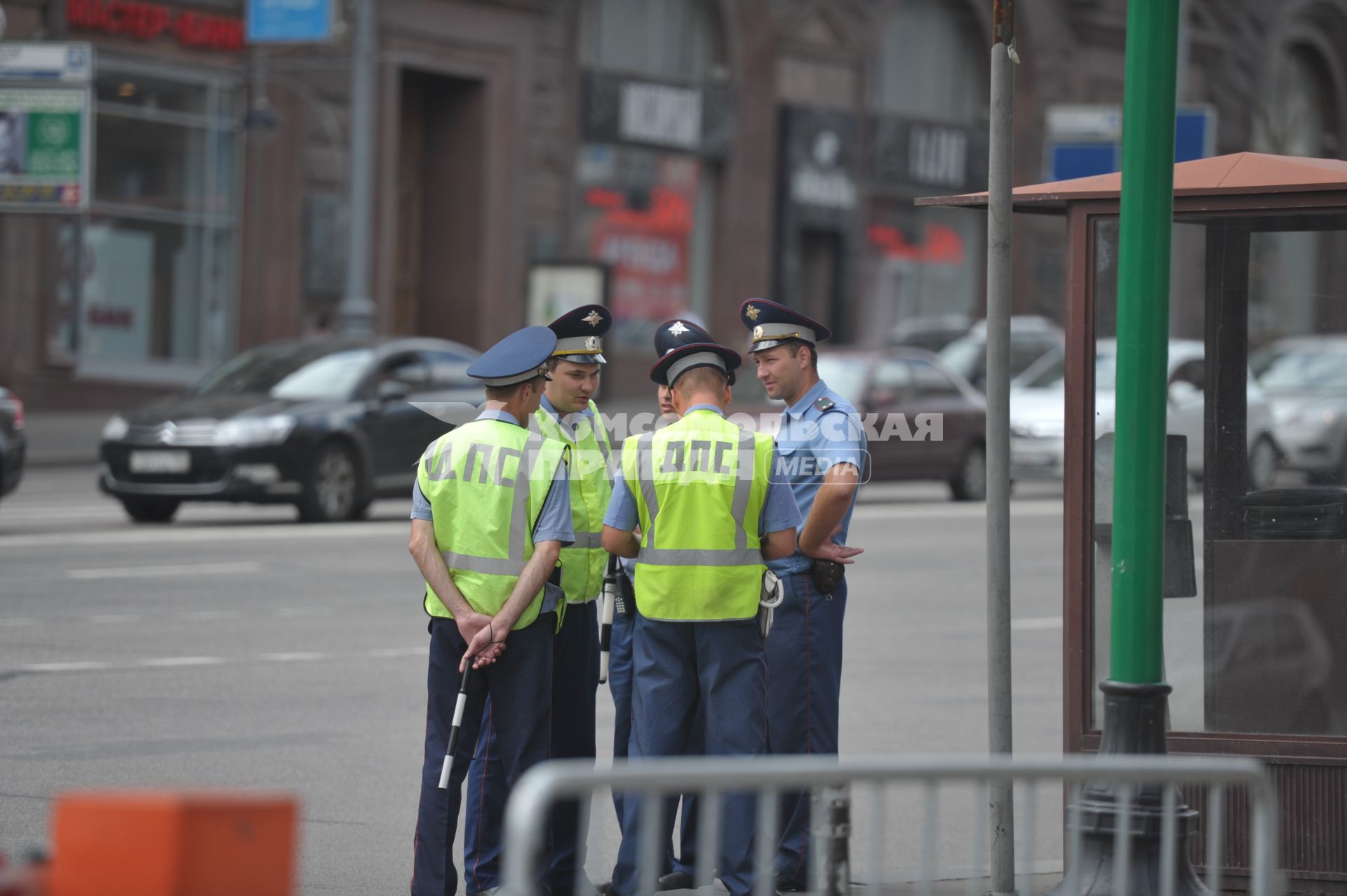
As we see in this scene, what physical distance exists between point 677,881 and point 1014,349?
21.5 meters

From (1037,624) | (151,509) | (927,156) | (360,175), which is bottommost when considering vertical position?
(1037,624)

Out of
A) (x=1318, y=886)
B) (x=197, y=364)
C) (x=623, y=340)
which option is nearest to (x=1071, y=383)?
(x=1318, y=886)

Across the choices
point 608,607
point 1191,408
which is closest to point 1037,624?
point 1191,408

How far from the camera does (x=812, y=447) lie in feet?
21.2

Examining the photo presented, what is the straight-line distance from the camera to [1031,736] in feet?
32.0

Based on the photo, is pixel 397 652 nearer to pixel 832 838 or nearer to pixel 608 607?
pixel 608 607

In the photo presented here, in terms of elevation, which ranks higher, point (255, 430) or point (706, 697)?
point (255, 430)

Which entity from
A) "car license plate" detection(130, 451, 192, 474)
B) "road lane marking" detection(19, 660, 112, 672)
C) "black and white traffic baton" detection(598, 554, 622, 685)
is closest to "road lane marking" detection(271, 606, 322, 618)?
"road lane marking" detection(19, 660, 112, 672)

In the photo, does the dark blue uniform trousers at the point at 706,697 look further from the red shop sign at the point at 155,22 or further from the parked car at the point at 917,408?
the red shop sign at the point at 155,22

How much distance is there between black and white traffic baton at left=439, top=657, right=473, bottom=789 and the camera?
590 cm

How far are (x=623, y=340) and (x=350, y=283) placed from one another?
26.9ft

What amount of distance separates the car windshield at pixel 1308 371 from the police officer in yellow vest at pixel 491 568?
17657 mm

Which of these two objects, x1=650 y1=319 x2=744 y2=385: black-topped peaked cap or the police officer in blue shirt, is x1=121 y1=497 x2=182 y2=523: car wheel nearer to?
x1=650 y1=319 x2=744 y2=385: black-topped peaked cap

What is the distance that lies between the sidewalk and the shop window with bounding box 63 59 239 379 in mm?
826
